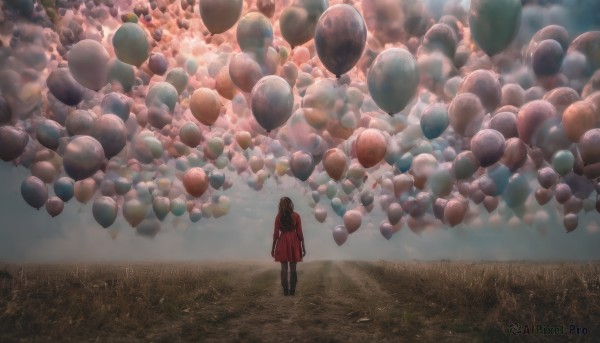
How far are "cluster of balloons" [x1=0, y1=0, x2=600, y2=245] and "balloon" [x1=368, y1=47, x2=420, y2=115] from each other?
2 centimetres

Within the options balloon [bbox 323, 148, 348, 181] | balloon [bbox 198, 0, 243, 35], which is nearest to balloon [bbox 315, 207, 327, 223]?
balloon [bbox 323, 148, 348, 181]

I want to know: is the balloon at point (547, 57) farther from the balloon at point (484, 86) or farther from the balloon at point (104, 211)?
the balloon at point (104, 211)

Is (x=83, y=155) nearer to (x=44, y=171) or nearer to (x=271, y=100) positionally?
(x=44, y=171)

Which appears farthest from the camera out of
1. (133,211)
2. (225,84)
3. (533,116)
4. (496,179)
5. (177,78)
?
(133,211)

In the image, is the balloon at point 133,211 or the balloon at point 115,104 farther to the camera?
the balloon at point 133,211

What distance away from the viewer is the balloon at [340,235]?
466 inches

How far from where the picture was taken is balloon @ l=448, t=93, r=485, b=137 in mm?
6961

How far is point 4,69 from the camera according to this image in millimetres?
7551

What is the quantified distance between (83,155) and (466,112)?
250 inches

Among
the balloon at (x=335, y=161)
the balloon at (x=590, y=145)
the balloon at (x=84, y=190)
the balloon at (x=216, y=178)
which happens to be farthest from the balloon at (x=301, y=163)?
the balloon at (x=84, y=190)

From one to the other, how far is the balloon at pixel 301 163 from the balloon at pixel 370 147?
1.10 meters

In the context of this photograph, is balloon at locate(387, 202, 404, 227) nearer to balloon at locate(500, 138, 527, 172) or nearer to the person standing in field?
balloon at locate(500, 138, 527, 172)

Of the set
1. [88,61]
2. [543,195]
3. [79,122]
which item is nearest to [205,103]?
[88,61]

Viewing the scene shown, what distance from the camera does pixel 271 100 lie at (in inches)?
251
